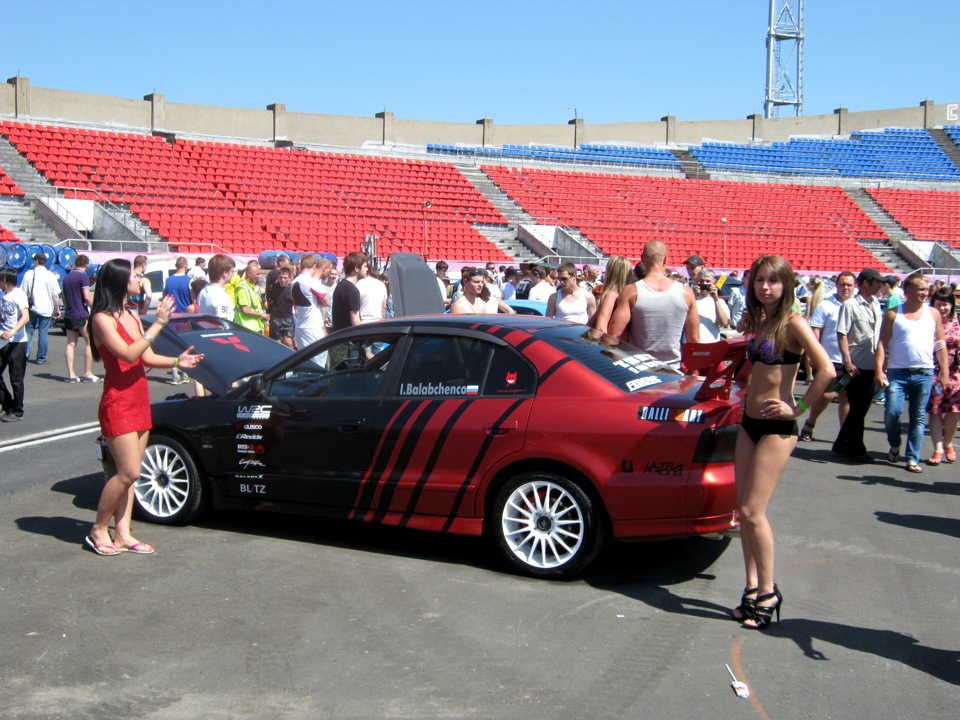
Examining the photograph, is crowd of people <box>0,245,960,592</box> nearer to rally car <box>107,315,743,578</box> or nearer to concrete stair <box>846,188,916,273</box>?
rally car <box>107,315,743,578</box>

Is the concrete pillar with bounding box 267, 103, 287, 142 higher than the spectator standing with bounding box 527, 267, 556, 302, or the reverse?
the concrete pillar with bounding box 267, 103, 287, 142

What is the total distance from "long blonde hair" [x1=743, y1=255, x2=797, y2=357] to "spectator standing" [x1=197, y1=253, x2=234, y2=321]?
7869 millimetres

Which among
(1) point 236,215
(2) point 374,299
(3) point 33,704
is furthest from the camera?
(1) point 236,215

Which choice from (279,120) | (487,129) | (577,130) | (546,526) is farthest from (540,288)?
(577,130)

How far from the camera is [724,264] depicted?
3512cm

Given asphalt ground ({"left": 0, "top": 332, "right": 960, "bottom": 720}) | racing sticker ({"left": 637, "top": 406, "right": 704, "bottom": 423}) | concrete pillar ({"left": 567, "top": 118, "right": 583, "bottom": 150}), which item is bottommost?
asphalt ground ({"left": 0, "top": 332, "right": 960, "bottom": 720})

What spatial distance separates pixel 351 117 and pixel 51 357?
28107 millimetres

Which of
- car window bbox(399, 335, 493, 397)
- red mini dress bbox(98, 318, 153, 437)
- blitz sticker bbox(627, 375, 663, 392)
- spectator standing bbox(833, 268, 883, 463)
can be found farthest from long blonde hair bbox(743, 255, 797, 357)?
spectator standing bbox(833, 268, 883, 463)

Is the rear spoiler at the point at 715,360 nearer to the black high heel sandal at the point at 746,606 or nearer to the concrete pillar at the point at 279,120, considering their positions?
the black high heel sandal at the point at 746,606

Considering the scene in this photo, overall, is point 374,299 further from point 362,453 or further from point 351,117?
point 351,117

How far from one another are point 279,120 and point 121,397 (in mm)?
37324

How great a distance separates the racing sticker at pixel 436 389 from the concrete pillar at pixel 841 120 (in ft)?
176

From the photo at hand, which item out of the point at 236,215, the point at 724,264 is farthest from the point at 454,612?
the point at 724,264

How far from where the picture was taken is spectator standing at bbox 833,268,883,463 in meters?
9.41
